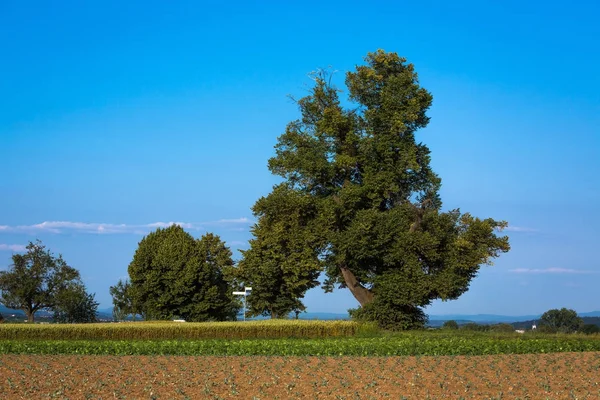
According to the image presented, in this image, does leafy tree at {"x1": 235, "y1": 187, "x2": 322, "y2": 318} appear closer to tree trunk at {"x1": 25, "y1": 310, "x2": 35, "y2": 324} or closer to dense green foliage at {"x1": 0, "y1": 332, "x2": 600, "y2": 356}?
dense green foliage at {"x1": 0, "y1": 332, "x2": 600, "y2": 356}

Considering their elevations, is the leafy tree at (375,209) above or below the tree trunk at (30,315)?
above

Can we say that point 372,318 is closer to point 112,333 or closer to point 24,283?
point 112,333

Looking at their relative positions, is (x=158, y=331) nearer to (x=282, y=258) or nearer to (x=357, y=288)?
(x=282, y=258)

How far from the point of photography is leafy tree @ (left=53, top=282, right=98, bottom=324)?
46.9 meters

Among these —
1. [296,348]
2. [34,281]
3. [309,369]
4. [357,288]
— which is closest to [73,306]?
[34,281]

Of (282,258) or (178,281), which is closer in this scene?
(282,258)

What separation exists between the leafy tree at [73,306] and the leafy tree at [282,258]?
12712mm

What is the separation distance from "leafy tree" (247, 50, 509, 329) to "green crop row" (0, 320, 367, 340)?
6.09 meters

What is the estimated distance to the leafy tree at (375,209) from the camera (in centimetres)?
3659

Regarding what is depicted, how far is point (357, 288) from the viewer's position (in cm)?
3922

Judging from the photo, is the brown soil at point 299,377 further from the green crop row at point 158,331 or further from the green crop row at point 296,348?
the green crop row at point 158,331

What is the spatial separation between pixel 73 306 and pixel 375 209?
2232cm

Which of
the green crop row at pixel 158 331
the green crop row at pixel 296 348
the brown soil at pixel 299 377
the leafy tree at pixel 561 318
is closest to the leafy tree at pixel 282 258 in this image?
the green crop row at pixel 158 331

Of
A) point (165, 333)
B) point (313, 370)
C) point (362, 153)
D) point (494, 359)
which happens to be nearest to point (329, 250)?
point (362, 153)
